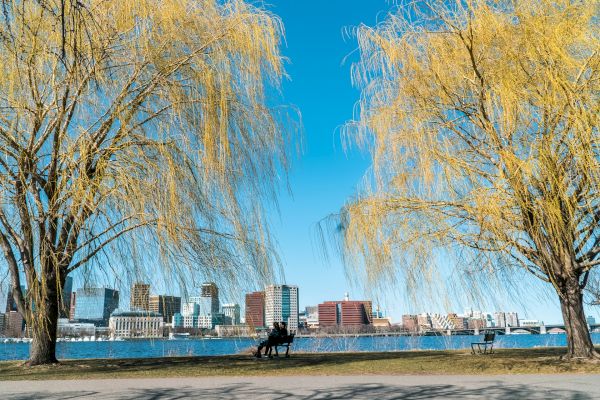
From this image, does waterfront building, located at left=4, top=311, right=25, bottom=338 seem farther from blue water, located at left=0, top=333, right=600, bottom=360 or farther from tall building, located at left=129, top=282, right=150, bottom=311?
tall building, located at left=129, top=282, right=150, bottom=311

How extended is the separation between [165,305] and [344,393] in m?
3.64

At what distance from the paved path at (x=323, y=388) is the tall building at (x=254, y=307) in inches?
52.6

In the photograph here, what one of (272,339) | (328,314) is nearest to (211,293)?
(272,339)

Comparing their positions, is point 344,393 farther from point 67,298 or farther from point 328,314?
point 328,314

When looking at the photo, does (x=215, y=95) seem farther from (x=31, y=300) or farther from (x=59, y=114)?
(x=31, y=300)

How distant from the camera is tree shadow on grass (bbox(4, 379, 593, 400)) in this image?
5684 mm

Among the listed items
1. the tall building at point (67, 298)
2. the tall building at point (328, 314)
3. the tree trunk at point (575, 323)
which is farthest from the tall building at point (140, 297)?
the tall building at point (328, 314)

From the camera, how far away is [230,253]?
28.1 ft

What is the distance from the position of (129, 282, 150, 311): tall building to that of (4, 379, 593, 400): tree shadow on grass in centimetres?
200

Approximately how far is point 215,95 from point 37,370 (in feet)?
19.6

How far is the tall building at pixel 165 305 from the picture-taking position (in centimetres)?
812

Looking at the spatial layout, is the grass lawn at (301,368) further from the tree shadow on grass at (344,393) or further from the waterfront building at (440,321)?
the tree shadow on grass at (344,393)

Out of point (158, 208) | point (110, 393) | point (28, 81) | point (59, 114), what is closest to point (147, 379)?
point (110, 393)

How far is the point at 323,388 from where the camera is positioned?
637cm
